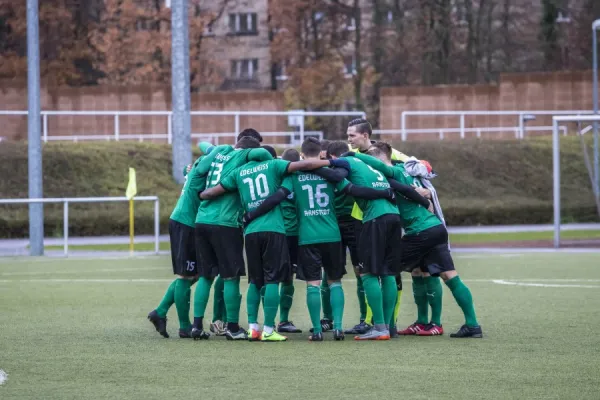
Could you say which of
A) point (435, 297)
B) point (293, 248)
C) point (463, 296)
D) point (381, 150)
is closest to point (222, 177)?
point (293, 248)

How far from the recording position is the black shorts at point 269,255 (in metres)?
12.8

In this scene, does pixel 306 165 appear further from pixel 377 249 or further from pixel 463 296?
pixel 463 296

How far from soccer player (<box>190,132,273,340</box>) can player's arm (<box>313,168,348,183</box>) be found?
1.87 ft

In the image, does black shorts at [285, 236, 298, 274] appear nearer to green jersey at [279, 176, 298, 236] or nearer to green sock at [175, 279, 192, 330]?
green jersey at [279, 176, 298, 236]

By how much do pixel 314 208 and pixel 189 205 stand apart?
131cm

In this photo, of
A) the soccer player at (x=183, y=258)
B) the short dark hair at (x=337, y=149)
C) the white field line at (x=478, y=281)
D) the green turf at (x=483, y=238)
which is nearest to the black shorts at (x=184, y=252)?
the soccer player at (x=183, y=258)

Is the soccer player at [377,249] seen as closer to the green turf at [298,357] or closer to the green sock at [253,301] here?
the green turf at [298,357]

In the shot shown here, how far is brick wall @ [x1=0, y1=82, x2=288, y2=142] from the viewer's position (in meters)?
42.9

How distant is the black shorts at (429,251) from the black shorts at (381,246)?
0.55ft

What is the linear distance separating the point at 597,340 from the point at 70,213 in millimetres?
23394

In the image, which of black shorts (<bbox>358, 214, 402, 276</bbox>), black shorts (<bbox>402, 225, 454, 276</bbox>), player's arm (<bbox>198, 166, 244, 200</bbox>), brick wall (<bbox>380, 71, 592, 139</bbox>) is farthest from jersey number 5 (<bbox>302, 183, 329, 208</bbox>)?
brick wall (<bbox>380, 71, 592, 139</bbox>)

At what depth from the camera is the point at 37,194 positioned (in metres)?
28.6

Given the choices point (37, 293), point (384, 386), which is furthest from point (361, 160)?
point (37, 293)

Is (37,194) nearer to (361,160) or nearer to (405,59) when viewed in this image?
(361,160)
